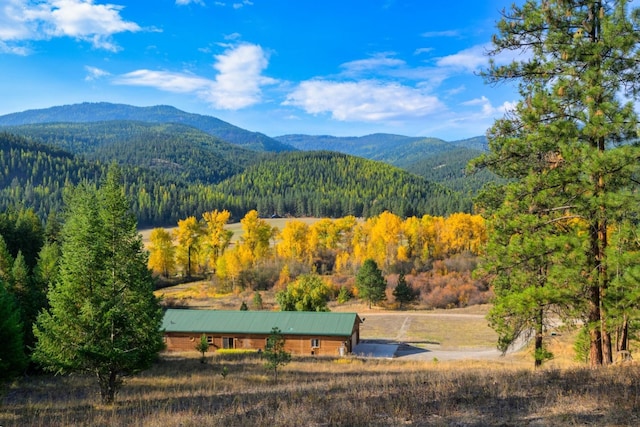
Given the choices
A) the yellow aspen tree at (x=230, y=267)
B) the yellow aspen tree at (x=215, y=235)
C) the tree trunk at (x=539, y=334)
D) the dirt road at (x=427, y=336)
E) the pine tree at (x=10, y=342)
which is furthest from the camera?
the yellow aspen tree at (x=215, y=235)

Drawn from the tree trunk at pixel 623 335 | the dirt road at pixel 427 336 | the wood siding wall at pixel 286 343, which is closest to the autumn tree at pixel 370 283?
the dirt road at pixel 427 336

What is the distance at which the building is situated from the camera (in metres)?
39.5

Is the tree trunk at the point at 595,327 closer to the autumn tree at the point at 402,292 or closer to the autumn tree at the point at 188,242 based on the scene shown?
the autumn tree at the point at 402,292

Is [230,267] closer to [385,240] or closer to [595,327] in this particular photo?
[385,240]

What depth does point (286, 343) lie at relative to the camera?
129 feet

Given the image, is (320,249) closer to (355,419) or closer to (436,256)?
(436,256)

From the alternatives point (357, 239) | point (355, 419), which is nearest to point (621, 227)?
point (355, 419)

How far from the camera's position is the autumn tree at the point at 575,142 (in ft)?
36.6

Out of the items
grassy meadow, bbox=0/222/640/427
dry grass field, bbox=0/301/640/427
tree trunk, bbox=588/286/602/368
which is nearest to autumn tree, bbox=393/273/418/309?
grassy meadow, bbox=0/222/640/427

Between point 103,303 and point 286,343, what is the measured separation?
84.4 ft

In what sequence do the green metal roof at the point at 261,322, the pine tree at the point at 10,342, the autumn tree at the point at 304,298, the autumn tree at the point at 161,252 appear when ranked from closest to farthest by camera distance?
the pine tree at the point at 10,342 → the green metal roof at the point at 261,322 → the autumn tree at the point at 304,298 → the autumn tree at the point at 161,252

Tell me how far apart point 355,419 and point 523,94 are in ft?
33.8

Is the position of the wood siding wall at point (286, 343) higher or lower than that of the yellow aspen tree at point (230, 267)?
lower

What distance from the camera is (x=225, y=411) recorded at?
33.8 feet
